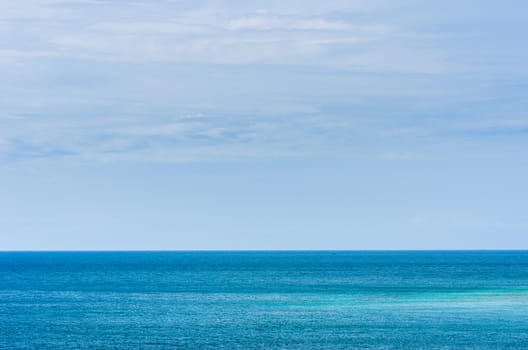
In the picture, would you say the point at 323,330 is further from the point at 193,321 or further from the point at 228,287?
the point at 228,287

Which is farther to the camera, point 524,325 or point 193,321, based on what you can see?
point 193,321

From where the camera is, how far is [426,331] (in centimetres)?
5659

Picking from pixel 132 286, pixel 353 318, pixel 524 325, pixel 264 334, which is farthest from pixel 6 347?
pixel 132 286

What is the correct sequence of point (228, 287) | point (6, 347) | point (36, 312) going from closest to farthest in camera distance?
1. point (6, 347)
2. point (36, 312)
3. point (228, 287)

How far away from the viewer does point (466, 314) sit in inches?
2611

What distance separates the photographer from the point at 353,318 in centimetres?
6456

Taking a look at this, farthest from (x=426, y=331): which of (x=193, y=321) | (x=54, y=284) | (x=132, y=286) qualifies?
(x=54, y=284)

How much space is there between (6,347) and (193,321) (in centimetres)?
1553

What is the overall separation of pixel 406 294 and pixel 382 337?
35.1 metres

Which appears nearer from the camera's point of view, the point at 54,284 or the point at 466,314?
the point at 466,314

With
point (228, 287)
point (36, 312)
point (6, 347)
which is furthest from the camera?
point (228, 287)

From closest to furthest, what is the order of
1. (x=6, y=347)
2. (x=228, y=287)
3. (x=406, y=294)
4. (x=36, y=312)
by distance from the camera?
1. (x=6, y=347)
2. (x=36, y=312)
3. (x=406, y=294)
4. (x=228, y=287)

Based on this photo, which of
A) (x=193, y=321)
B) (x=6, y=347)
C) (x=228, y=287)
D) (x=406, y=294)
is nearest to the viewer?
(x=6, y=347)

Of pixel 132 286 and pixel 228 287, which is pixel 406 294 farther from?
pixel 132 286
